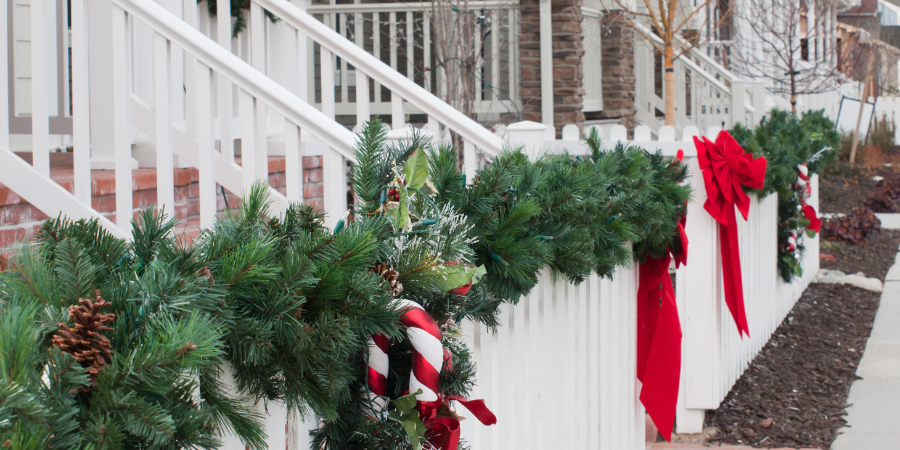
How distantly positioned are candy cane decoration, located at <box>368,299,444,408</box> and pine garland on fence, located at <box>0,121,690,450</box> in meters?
0.03

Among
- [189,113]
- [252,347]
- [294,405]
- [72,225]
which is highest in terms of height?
[189,113]

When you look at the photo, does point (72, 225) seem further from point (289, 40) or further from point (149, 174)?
point (289, 40)

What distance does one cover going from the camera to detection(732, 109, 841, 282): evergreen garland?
16.2 ft

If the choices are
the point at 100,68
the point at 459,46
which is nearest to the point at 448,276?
the point at 100,68

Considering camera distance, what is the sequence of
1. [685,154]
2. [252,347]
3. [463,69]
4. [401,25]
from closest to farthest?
[252,347]
[685,154]
[463,69]
[401,25]

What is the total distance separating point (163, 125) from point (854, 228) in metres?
8.86

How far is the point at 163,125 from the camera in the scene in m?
2.71

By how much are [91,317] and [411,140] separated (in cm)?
96

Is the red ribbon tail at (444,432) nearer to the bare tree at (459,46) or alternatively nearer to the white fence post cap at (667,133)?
the white fence post cap at (667,133)

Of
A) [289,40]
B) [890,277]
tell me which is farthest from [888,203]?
[289,40]

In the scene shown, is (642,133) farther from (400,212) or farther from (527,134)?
(400,212)

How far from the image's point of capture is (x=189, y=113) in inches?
139

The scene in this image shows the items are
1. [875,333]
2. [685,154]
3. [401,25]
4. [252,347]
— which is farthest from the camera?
[401,25]

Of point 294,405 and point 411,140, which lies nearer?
point 294,405
